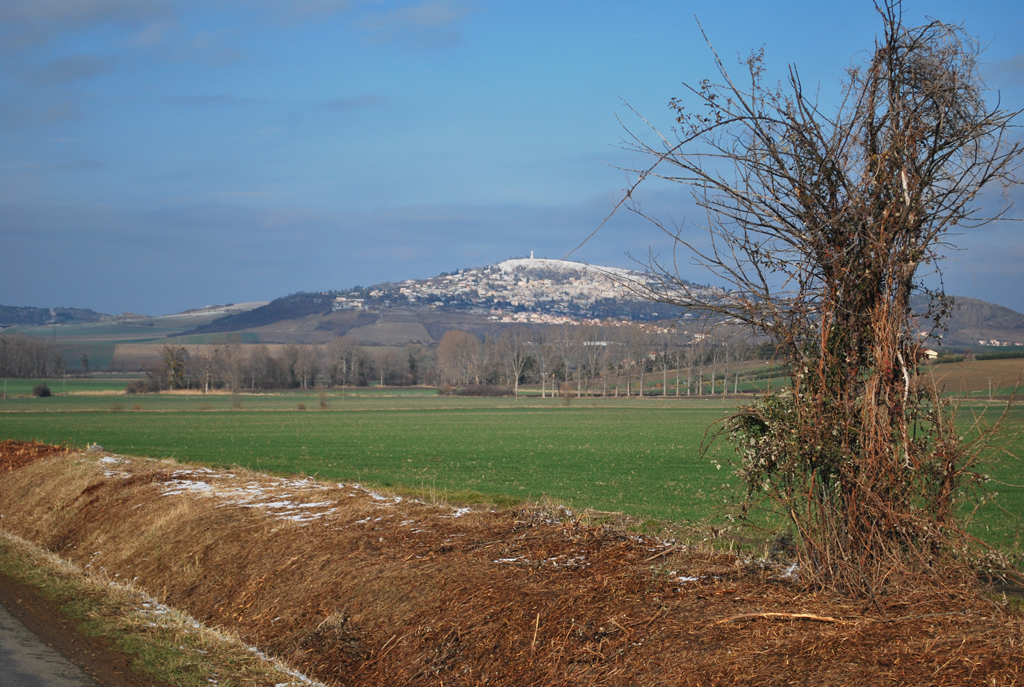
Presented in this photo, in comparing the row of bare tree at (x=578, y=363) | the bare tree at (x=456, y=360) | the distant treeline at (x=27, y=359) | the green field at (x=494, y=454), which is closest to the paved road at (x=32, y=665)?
the green field at (x=494, y=454)

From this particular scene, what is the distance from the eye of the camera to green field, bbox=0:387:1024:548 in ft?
61.0

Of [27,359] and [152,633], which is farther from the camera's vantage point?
[27,359]

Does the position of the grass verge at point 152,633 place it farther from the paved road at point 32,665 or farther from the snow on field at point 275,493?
the snow on field at point 275,493

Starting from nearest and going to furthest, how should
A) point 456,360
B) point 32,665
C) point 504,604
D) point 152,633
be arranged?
point 504,604 → point 32,665 → point 152,633 → point 456,360

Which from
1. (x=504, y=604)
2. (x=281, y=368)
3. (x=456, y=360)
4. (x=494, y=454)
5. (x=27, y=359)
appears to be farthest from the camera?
(x=456, y=360)

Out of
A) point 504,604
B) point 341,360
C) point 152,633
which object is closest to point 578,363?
point 341,360

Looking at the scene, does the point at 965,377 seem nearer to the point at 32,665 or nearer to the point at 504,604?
the point at 504,604

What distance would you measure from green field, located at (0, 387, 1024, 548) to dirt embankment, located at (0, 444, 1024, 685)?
1612 millimetres

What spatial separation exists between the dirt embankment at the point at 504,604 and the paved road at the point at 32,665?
65.2 inches

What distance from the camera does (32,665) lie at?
7.03 m

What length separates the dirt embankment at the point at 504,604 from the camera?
4.91 m

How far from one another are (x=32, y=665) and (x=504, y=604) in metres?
4.49

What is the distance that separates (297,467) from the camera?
29297mm

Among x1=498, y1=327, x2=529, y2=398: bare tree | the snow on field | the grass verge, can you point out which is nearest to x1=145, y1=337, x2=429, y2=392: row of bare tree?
x1=498, y1=327, x2=529, y2=398: bare tree
